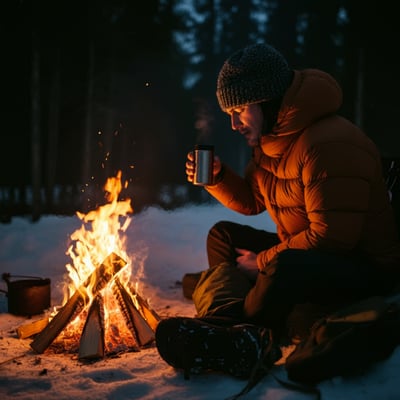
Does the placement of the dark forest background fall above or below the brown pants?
above

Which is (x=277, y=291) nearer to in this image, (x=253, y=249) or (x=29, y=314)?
(x=253, y=249)

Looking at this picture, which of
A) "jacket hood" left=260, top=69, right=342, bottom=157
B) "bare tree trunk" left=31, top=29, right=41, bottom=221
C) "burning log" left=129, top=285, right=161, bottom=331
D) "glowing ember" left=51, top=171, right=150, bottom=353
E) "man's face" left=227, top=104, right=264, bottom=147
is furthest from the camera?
"bare tree trunk" left=31, top=29, right=41, bottom=221

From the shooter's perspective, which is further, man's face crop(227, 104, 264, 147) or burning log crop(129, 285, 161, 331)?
burning log crop(129, 285, 161, 331)

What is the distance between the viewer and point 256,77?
122 inches

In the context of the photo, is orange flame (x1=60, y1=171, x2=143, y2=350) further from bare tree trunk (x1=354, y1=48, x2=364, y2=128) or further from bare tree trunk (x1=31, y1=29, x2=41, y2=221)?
bare tree trunk (x1=354, y1=48, x2=364, y2=128)

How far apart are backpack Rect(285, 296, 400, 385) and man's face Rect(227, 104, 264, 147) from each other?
1.46 meters

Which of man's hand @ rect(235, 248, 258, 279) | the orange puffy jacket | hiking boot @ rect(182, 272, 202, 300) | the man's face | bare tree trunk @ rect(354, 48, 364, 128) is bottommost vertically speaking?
hiking boot @ rect(182, 272, 202, 300)

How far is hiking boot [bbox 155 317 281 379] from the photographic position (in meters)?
2.54

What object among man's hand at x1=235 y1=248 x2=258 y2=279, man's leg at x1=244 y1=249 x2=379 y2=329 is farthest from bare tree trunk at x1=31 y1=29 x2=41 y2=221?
man's leg at x1=244 y1=249 x2=379 y2=329

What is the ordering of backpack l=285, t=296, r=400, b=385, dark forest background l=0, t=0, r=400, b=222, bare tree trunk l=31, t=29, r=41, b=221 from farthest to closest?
dark forest background l=0, t=0, r=400, b=222, bare tree trunk l=31, t=29, r=41, b=221, backpack l=285, t=296, r=400, b=385

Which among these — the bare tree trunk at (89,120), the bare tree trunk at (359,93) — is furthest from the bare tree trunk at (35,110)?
the bare tree trunk at (359,93)

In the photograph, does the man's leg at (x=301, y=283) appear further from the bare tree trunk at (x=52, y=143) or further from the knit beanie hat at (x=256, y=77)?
the bare tree trunk at (x=52, y=143)

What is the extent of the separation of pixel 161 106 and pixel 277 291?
14.8 m

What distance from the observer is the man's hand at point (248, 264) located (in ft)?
11.5
